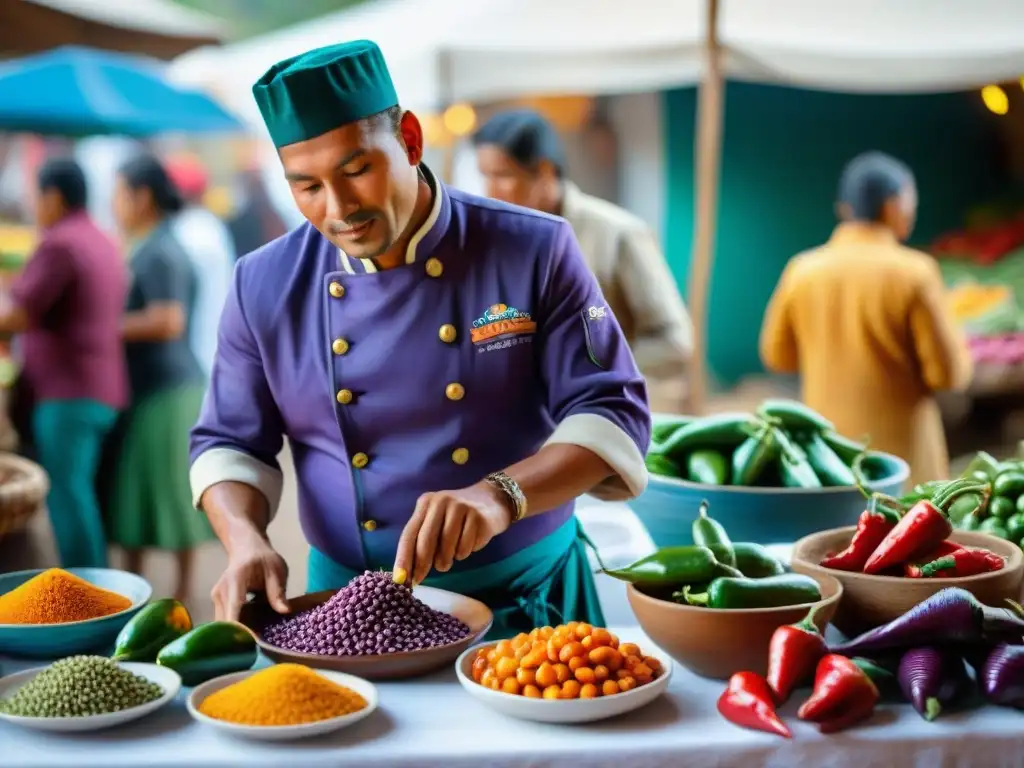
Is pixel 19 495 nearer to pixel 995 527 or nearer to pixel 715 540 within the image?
pixel 715 540

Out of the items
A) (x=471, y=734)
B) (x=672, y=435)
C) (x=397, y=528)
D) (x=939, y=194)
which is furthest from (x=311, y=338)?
(x=939, y=194)

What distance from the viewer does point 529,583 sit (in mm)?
1847

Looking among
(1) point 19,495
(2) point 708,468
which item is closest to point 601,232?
(2) point 708,468

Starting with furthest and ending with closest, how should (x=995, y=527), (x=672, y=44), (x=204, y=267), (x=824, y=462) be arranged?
(x=204, y=267) < (x=672, y=44) < (x=824, y=462) < (x=995, y=527)

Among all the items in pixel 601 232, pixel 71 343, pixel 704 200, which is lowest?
pixel 71 343

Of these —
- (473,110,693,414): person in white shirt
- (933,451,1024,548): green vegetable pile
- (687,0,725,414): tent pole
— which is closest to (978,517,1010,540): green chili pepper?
(933,451,1024,548): green vegetable pile

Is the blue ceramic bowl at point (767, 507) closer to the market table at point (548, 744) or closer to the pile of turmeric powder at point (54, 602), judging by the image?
the market table at point (548, 744)

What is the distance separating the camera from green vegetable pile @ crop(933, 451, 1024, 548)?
1.79 metres

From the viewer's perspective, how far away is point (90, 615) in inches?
61.2

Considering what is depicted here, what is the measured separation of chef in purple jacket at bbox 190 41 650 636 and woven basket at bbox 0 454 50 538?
186 centimetres

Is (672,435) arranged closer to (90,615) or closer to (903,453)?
(90,615)

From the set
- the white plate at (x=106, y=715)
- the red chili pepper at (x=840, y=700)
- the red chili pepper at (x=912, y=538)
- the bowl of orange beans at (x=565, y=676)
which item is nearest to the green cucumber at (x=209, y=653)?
the white plate at (x=106, y=715)

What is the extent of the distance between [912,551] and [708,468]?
2.10 ft

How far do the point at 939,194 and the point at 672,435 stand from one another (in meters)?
6.41
